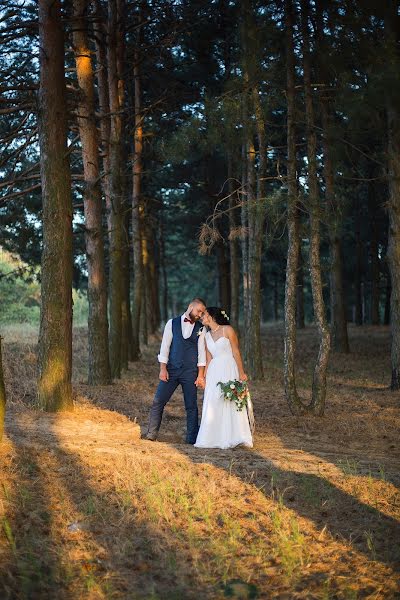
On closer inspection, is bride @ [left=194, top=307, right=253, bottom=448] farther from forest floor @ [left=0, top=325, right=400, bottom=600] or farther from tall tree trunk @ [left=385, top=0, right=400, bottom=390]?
tall tree trunk @ [left=385, top=0, right=400, bottom=390]

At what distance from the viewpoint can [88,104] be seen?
16.4 m

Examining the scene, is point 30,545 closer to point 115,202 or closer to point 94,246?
point 94,246

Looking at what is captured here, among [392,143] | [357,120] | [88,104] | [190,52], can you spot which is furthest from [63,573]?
[190,52]

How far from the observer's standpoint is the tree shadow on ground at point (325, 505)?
6.80 meters

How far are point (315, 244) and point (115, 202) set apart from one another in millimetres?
7540

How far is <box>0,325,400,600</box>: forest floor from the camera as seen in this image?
5.92 metres

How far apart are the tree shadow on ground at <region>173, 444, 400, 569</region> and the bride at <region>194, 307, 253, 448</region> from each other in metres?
1.01

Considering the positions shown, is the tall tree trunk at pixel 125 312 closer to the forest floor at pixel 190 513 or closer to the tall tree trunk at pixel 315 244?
the tall tree trunk at pixel 315 244

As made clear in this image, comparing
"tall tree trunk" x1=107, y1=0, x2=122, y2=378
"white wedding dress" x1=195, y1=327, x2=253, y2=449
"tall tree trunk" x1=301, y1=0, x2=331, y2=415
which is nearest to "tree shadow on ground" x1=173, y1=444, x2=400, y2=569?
"white wedding dress" x1=195, y1=327, x2=253, y2=449

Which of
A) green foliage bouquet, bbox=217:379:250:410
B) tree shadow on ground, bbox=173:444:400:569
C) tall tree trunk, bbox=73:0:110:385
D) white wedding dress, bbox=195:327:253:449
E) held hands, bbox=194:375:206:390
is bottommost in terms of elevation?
tree shadow on ground, bbox=173:444:400:569

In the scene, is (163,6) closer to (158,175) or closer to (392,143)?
(392,143)

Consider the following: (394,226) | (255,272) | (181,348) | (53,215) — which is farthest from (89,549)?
(255,272)

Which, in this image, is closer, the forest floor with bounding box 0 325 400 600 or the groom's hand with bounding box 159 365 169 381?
the forest floor with bounding box 0 325 400 600

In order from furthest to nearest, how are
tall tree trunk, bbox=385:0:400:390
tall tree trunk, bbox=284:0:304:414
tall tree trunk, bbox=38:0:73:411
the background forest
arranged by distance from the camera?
tall tree trunk, bbox=385:0:400:390
tall tree trunk, bbox=284:0:304:414
tall tree trunk, bbox=38:0:73:411
the background forest
